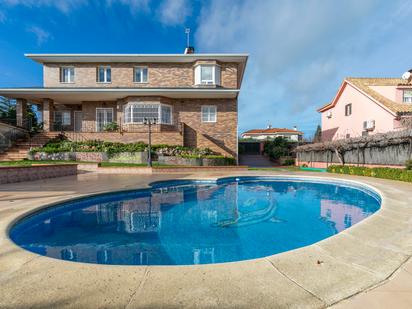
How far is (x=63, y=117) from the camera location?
2144 cm

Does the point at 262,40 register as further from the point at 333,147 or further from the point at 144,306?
the point at 144,306

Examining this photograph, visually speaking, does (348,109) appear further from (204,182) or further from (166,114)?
(204,182)

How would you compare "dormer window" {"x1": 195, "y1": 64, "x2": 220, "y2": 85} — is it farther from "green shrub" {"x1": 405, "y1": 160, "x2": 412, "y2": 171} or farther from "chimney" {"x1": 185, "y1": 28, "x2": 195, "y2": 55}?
"green shrub" {"x1": 405, "y1": 160, "x2": 412, "y2": 171}

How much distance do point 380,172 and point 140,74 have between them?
69.6 ft

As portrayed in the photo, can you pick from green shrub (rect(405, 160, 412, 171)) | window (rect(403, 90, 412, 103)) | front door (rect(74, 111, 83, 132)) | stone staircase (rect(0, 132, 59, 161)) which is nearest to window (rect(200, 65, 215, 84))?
front door (rect(74, 111, 83, 132))

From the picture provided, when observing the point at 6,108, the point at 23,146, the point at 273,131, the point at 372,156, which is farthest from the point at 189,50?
the point at 273,131

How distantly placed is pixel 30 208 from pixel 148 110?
14484 mm

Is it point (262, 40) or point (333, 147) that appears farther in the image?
point (262, 40)

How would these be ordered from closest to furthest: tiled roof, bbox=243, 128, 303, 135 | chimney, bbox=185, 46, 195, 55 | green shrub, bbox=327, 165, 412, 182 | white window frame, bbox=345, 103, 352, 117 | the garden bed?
green shrub, bbox=327, 165, 412, 182
the garden bed
white window frame, bbox=345, 103, 352, 117
chimney, bbox=185, 46, 195, 55
tiled roof, bbox=243, 128, 303, 135

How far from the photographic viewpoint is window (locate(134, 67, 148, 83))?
68.3 feet

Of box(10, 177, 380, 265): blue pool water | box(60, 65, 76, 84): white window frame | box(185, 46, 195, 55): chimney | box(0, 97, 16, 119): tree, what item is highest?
box(185, 46, 195, 55): chimney

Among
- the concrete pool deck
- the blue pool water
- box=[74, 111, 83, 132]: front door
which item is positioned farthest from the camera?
box=[74, 111, 83, 132]: front door

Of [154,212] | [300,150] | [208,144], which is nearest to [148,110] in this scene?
[208,144]

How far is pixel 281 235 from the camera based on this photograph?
5117 millimetres
